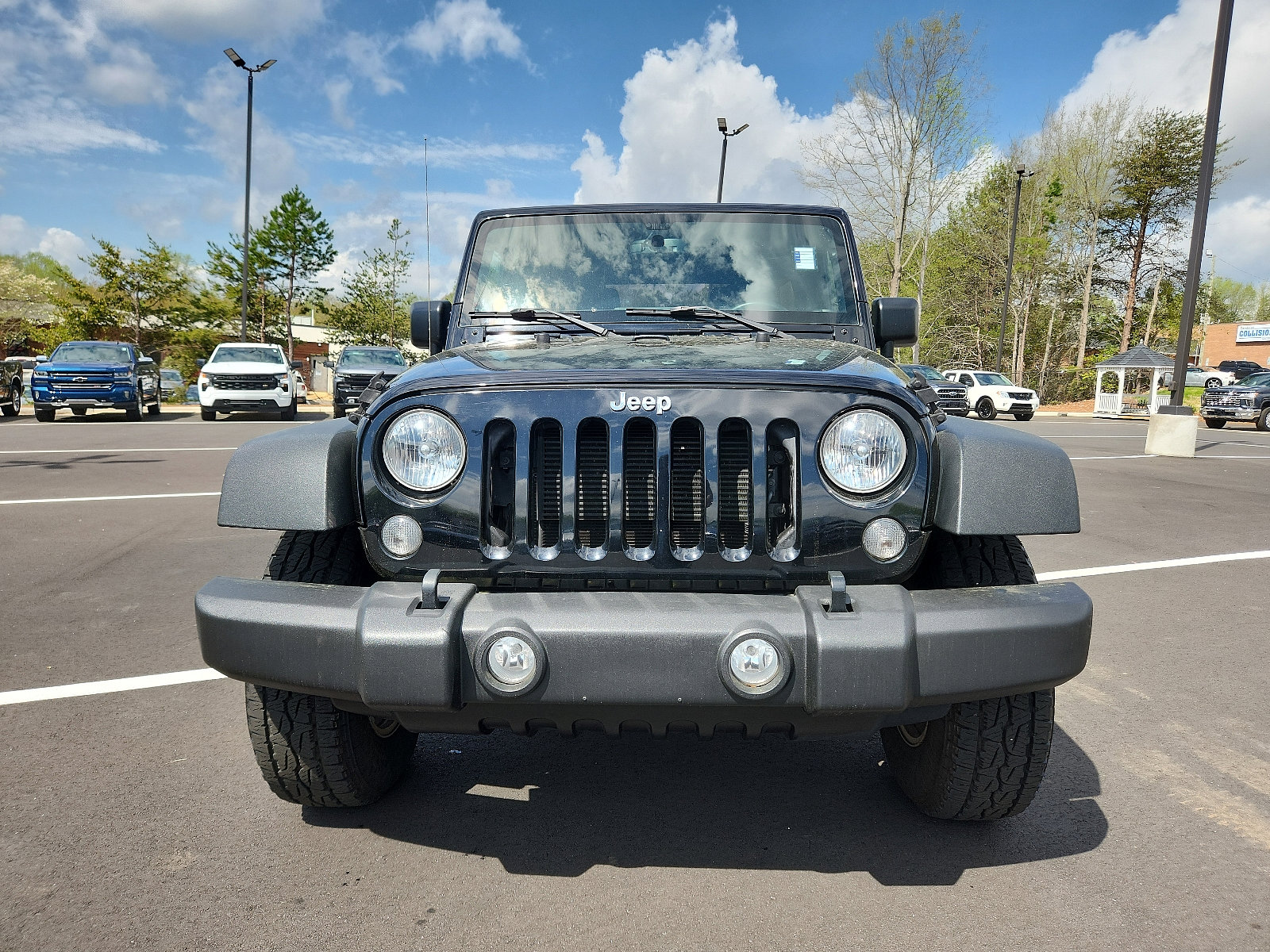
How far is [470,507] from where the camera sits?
216cm

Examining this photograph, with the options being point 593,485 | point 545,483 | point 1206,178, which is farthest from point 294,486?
point 1206,178

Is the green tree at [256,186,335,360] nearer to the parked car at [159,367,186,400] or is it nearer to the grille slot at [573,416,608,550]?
the parked car at [159,367,186,400]

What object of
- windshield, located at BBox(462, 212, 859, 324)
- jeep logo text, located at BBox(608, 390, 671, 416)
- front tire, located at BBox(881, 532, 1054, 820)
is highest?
windshield, located at BBox(462, 212, 859, 324)

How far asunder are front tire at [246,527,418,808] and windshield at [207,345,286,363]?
1919 centimetres

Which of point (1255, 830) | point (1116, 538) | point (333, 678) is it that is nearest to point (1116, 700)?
point (1255, 830)

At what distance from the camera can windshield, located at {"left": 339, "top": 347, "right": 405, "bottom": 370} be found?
869 inches

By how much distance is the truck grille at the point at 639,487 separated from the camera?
7.01 feet

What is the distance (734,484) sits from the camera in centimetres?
220

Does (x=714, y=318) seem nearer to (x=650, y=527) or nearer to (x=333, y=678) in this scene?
(x=650, y=527)

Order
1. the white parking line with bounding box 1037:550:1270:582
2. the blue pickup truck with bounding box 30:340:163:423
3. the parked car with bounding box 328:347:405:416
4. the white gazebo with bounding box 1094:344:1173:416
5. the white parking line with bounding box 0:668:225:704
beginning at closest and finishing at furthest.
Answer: the white parking line with bounding box 0:668:225:704 < the white parking line with bounding box 1037:550:1270:582 < the blue pickup truck with bounding box 30:340:163:423 < the parked car with bounding box 328:347:405:416 < the white gazebo with bounding box 1094:344:1173:416

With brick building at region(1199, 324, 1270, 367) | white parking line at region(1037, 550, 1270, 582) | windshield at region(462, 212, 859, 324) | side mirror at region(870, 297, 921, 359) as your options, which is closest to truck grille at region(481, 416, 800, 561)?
windshield at region(462, 212, 859, 324)

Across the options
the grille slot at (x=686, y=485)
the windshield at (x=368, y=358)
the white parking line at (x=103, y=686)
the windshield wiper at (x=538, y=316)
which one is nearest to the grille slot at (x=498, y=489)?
the grille slot at (x=686, y=485)

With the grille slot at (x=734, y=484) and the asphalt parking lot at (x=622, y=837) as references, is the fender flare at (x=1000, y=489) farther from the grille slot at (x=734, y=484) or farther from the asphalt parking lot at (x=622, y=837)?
the asphalt parking lot at (x=622, y=837)

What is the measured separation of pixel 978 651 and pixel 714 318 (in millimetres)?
1670
